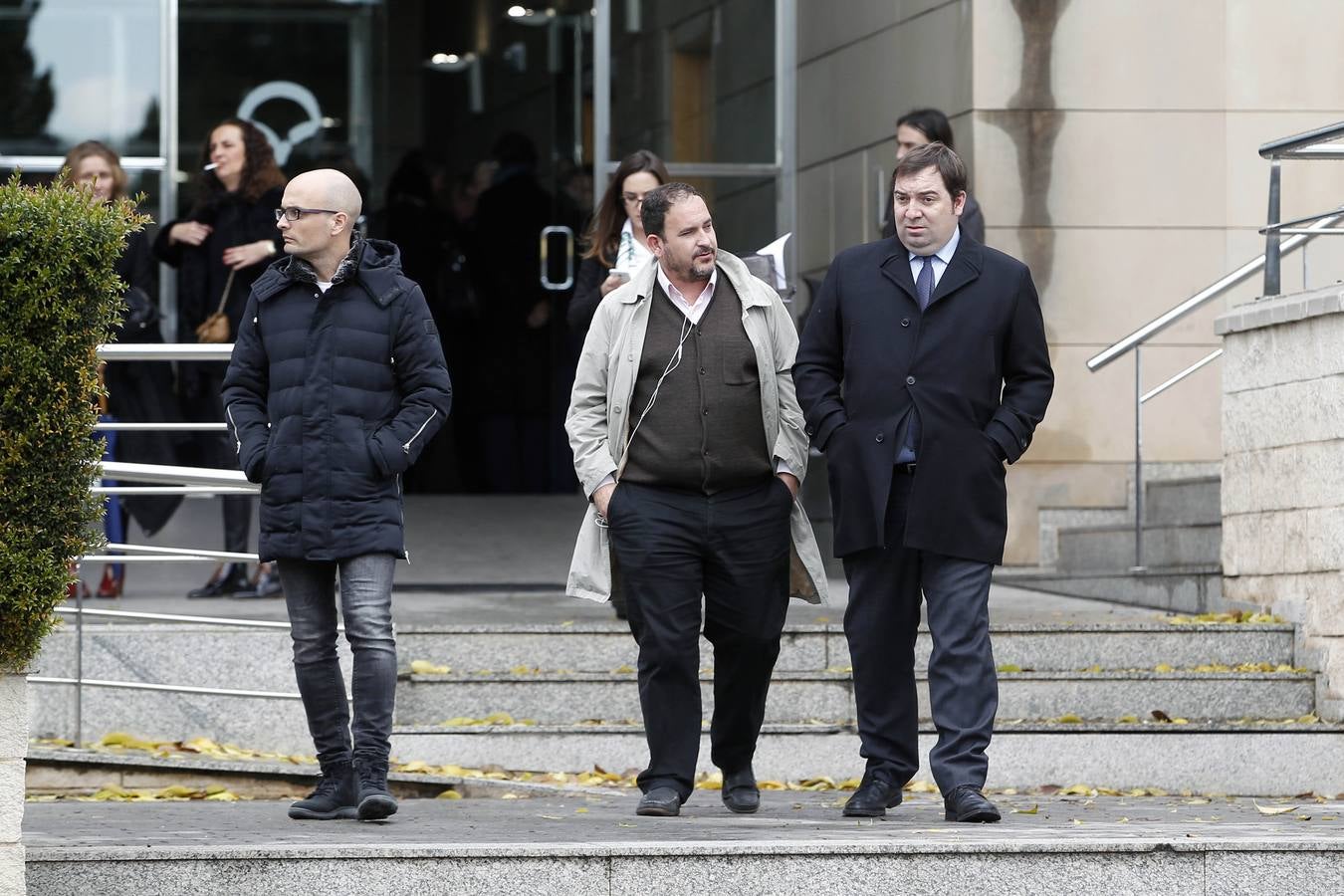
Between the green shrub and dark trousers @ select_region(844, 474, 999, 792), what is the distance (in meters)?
2.43

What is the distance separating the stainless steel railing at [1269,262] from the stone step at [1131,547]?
11cm

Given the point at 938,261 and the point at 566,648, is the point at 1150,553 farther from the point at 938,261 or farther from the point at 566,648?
the point at 938,261

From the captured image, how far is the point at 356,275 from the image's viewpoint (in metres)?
6.63

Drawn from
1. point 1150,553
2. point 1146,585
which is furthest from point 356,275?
point 1150,553

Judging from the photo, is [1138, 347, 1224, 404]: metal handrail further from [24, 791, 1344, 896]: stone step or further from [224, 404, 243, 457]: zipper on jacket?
[224, 404, 243, 457]: zipper on jacket

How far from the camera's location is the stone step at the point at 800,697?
833 cm

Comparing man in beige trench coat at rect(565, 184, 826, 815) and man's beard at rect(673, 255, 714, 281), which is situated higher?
man's beard at rect(673, 255, 714, 281)

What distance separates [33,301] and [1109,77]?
314 inches

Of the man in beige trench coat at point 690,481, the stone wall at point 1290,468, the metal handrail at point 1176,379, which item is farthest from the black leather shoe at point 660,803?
the metal handrail at point 1176,379

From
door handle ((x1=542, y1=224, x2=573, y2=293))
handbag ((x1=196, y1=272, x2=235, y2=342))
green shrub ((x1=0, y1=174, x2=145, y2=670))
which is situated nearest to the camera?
green shrub ((x1=0, y1=174, x2=145, y2=670))

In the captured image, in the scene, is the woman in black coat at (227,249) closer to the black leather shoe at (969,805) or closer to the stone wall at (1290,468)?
the stone wall at (1290,468)

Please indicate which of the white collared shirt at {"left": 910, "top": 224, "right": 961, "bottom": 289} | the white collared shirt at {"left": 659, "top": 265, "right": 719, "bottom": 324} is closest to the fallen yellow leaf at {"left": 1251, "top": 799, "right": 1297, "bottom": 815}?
the white collared shirt at {"left": 910, "top": 224, "right": 961, "bottom": 289}

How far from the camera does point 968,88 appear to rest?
1202 centimetres

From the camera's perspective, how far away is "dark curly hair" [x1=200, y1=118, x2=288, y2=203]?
1007 centimetres
